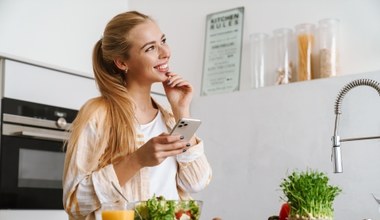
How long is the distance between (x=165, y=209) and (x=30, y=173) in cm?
177

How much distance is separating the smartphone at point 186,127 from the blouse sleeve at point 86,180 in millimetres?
258

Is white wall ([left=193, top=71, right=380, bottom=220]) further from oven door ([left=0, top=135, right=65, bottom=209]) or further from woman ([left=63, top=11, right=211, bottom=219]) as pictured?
woman ([left=63, top=11, right=211, bottom=219])

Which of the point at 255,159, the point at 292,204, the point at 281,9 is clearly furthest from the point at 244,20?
the point at 292,204

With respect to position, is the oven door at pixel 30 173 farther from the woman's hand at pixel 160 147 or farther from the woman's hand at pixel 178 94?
the woman's hand at pixel 160 147

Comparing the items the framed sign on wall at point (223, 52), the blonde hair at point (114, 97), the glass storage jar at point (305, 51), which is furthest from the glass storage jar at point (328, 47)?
the blonde hair at point (114, 97)

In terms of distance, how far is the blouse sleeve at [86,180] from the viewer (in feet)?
5.87

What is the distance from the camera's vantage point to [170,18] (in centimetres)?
414

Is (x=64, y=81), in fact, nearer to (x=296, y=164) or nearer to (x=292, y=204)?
(x=296, y=164)

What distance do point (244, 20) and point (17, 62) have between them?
1469mm

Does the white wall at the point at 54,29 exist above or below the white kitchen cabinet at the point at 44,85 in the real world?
above

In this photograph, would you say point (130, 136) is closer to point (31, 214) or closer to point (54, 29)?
point (31, 214)

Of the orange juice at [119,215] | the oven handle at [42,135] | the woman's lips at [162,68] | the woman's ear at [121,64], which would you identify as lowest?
the orange juice at [119,215]

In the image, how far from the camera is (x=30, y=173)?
9.72ft

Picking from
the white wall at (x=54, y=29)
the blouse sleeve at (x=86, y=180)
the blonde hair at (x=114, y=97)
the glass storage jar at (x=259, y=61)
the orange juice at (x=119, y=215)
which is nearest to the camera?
the orange juice at (x=119, y=215)
